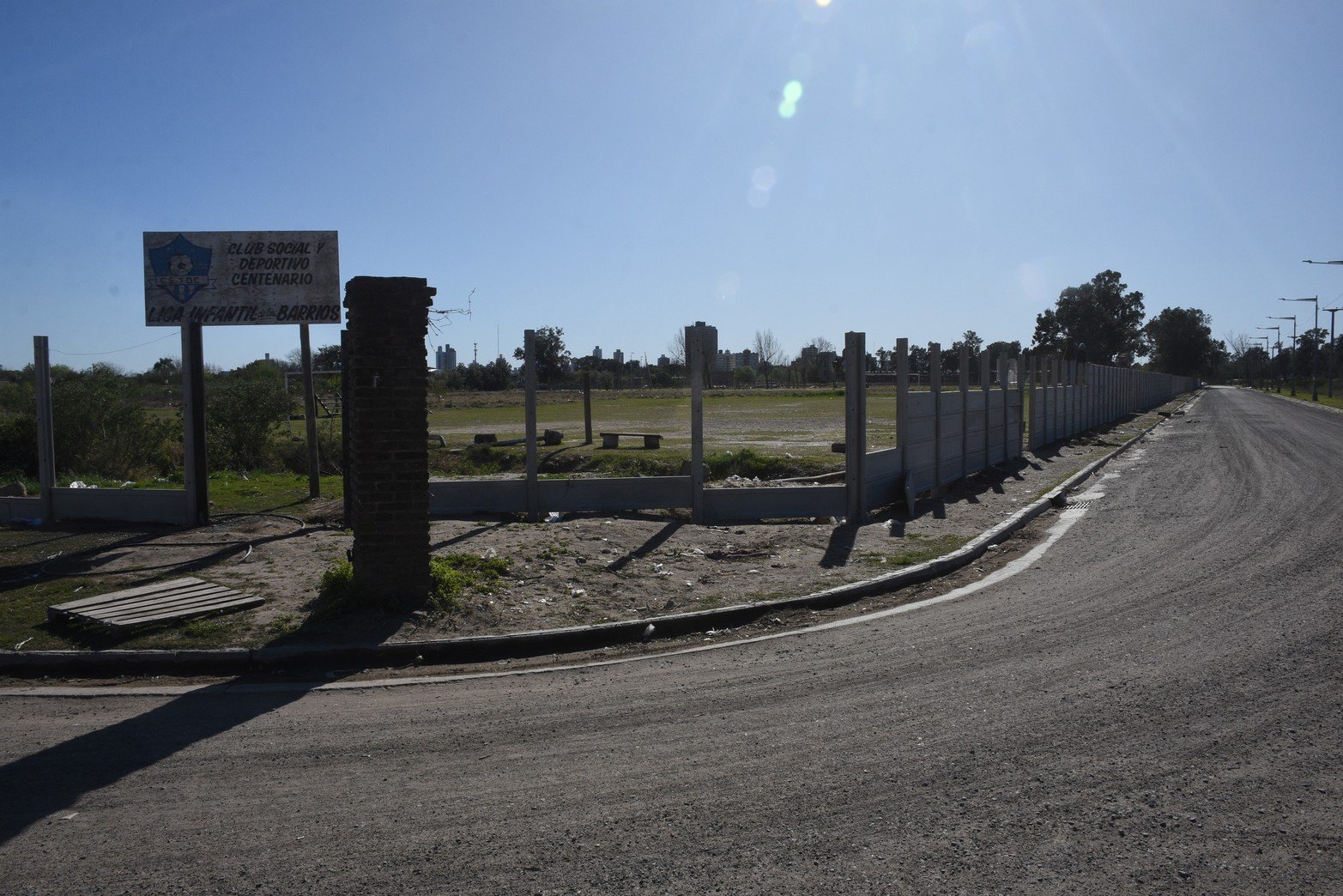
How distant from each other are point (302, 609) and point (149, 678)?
4.65 feet

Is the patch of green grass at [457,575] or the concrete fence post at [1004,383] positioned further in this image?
the concrete fence post at [1004,383]

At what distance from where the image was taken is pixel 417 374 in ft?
25.9

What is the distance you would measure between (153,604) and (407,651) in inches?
94.7

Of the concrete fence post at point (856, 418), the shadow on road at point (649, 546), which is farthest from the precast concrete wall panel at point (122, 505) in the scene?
the concrete fence post at point (856, 418)

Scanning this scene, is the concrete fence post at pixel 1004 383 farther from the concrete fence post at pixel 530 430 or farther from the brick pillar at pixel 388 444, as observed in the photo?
the brick pillar at pixel 388 444

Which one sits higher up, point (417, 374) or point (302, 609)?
point (417, 374)

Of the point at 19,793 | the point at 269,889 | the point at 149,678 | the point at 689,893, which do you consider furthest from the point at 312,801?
the point at 149,678

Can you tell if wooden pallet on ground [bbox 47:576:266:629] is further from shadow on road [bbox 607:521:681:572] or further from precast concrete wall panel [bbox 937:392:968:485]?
precast concrete wall panel [bbox 937:392:968:485]

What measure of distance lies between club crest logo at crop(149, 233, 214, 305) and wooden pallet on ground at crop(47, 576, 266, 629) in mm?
4944

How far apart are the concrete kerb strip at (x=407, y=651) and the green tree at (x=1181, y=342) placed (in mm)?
151691

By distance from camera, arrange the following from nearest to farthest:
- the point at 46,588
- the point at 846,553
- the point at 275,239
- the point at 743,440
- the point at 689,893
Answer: the point at 689,893, the point at 46,588, the point at 846,553, the point at 275,239, the point at 743,440

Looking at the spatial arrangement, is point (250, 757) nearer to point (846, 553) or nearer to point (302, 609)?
point (302, 609)

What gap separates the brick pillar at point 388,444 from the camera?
7746 mm

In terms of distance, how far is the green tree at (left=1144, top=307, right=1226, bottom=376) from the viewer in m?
144
